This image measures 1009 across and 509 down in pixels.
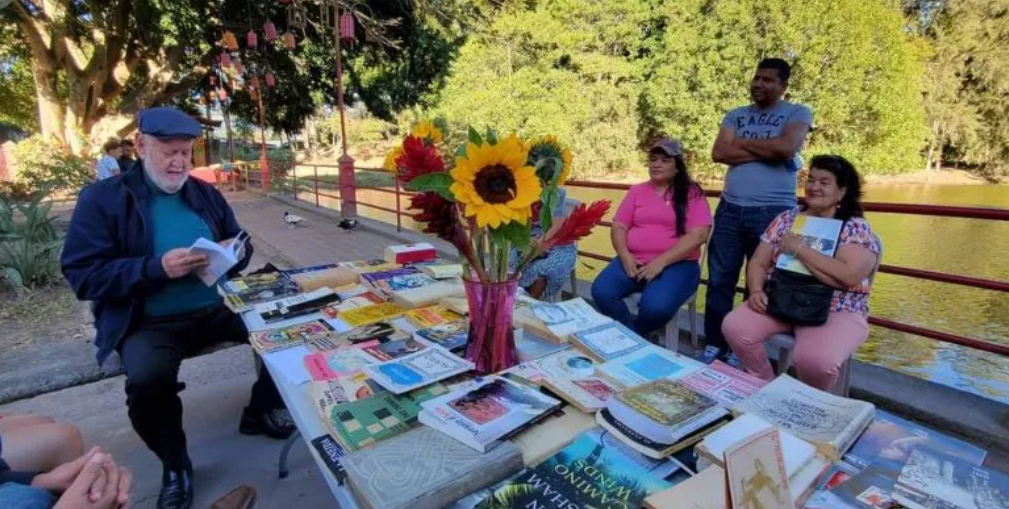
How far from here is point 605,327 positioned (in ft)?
5.16

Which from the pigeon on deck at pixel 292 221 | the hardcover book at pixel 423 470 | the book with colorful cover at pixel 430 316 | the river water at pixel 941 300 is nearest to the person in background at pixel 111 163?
the pigeon on deck at pixel 292 221

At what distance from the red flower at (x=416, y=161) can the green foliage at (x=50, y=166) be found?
9293 mm

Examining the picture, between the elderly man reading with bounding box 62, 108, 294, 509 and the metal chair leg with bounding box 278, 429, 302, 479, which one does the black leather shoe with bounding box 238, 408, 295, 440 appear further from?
the elderly man reading with bounding box 62, 108, 294, 509

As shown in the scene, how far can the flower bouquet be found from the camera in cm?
107

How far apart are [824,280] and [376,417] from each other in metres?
1.66

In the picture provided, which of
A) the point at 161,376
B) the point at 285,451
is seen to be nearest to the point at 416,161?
the point at 161,376

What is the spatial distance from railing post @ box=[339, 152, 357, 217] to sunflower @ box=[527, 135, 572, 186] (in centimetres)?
610

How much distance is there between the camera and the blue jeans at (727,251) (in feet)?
7.78

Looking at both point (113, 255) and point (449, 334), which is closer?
point (449, 334)

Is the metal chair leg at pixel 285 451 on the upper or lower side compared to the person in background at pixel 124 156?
lower

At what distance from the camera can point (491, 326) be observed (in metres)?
1.31

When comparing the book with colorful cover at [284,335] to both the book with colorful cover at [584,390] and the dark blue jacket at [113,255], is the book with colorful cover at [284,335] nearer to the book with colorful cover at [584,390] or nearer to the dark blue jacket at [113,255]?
the dark blue jacket at [113,255]

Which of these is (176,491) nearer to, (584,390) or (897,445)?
(584,390)

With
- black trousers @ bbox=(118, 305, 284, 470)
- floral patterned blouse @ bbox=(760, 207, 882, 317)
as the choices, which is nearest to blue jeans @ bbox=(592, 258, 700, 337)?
floral patterned blouse @ bbox=(760, 207, 882, 317)
